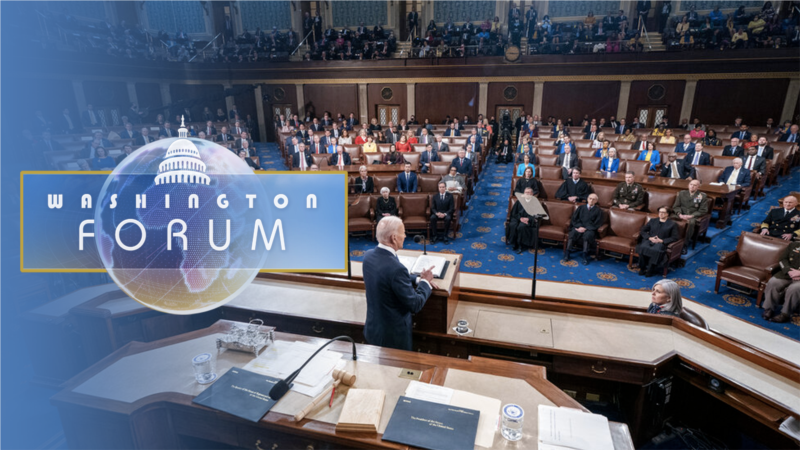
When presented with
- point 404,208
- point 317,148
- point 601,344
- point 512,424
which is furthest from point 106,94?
point 512,424

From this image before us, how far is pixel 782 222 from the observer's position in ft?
22.3

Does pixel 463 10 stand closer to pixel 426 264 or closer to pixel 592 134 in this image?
pixel 592 134

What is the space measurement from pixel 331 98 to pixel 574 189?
Answer: 15160 mm

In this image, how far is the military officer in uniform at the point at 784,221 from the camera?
6.63m

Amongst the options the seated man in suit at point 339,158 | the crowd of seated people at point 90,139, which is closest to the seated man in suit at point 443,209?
the seated man in suit at point 339,158

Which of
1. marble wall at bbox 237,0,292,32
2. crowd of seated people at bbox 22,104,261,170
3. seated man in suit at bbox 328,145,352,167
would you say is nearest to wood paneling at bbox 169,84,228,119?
crowd of seated people at bbox 22,104,261,170

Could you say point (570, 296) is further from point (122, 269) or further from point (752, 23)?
point (752, 23)

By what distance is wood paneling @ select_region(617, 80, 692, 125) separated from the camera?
16844 millimetres

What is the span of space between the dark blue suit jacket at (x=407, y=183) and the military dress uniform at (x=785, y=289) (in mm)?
6197

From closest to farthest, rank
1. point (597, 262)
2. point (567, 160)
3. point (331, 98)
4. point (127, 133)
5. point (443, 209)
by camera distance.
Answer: point (597, 262) → point (443, 209) → point (567, 160) → point (127, 133) → point (331, 98)

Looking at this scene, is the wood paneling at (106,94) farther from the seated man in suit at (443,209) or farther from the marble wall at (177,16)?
the seated man in suit at (443,209)

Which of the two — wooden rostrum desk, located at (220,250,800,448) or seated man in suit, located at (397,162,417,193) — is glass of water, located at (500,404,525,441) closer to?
wooden rostrum desk, located at (220,250,800,448)

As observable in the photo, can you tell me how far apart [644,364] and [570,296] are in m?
1.06

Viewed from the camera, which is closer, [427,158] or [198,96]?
[427,158]
